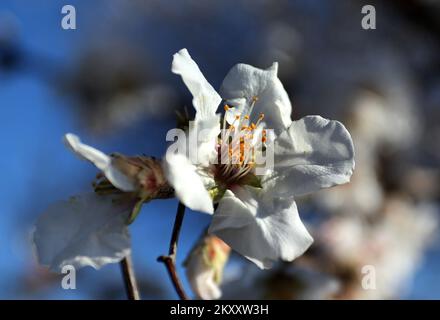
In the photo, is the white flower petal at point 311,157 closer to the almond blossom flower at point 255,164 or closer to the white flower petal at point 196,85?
the almond blossom flower at point 255,164

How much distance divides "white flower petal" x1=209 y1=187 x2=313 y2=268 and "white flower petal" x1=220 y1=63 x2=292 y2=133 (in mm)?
190

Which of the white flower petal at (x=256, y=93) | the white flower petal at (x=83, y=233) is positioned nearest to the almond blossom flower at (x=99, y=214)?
the white flower petal at (x=83, y=233)

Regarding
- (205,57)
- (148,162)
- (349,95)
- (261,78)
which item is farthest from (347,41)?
(148,162)

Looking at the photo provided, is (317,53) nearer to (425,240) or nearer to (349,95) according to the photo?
(349,95)

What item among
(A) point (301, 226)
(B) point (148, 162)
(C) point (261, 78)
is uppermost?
(C) point (261, 78)

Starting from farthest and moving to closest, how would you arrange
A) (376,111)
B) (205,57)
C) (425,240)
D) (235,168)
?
(205,57) < (425,240) < (376,111) < (235,168)

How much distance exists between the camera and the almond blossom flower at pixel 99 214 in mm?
940

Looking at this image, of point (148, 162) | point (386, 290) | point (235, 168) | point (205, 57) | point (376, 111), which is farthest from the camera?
point (205, 57)

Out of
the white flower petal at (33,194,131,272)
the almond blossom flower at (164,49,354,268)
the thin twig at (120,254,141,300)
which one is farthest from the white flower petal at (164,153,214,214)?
the thin twig at (120,254,141,300)

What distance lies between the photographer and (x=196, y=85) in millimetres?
1010

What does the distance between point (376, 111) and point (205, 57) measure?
3.89 feet

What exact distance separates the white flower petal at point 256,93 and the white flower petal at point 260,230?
19 cm

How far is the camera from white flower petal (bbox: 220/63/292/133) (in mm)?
1134

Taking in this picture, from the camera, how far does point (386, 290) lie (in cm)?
309
